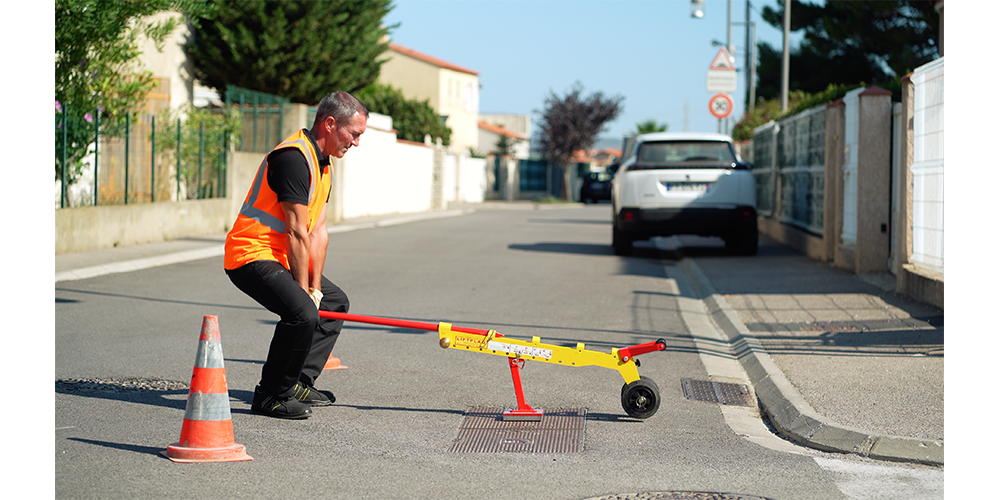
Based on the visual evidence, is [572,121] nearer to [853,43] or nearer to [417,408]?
[853,43]

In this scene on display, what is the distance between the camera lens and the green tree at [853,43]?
2770cm

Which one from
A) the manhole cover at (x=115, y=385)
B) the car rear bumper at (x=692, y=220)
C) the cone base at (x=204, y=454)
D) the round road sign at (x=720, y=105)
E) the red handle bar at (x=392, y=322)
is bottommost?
the cone base at (x=204, y=454)

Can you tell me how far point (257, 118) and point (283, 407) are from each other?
16903mm

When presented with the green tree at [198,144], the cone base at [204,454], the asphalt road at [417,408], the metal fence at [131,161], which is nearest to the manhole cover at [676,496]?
the asphalt road at [417,408]

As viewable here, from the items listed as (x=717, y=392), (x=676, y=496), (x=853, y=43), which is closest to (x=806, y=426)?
(x=717, y=392)

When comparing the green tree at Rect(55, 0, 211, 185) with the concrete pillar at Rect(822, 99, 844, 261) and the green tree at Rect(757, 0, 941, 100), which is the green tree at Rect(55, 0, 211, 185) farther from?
the green tree at Rect(757, 0, 941, 100)

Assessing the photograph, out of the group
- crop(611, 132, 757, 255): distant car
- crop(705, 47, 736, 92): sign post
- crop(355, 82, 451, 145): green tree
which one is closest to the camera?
crop(611, 132, 757, 255): distant car

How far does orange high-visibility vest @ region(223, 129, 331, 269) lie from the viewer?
5.23 meters

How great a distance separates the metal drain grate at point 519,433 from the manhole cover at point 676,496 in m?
0.75

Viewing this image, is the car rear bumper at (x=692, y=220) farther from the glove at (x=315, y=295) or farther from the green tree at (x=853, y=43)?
the green tree at (x=853, y=43)

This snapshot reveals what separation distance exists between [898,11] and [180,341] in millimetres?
25519

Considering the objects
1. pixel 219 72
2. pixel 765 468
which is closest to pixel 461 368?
pixel 765 468

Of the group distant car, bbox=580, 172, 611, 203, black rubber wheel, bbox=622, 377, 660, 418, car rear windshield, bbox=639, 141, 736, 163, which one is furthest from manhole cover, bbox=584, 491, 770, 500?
distant car, bbox=580, 172, 611, 203

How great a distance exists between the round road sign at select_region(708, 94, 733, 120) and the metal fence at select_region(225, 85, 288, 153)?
9.65 metres
